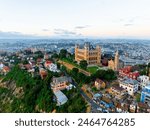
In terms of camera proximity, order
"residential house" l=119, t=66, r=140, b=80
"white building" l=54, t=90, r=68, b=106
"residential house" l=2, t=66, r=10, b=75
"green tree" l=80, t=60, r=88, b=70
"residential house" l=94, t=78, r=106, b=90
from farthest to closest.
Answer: "residential house" l=2, t=66, r=10, b=75, "green tree" l=80, t=60, r=88, b=70, "residential house" l=119, t=66, r=140, b=80, "residential house" l=94, t=78, r=106, b=90, "white building" l=54, t=90, r=68, b=106

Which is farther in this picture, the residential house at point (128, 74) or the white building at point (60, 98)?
the residential house at point (128, 74)

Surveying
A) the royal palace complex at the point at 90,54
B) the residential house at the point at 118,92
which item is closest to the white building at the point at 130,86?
the residential house at the point at 118,92

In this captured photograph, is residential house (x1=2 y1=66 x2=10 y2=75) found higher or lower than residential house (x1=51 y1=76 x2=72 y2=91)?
lower

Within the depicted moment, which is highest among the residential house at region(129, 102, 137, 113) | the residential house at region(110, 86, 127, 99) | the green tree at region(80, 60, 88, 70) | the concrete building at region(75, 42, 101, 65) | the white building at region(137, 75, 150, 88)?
the concrete building at region(75, 42, 101, 65)

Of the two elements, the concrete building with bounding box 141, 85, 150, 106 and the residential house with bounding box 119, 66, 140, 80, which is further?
the residential house with bounding box 119, 66, 140, 80

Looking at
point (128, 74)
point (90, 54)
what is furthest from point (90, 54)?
point (128, 74)

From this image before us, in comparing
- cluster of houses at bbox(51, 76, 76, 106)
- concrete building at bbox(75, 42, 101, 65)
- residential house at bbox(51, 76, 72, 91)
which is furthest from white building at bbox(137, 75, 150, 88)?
concrete building at bbox(75, 42, 101, 65)

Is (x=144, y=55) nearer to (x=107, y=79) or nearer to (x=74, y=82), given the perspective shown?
(x=107, y=79)

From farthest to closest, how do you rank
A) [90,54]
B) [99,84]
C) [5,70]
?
1. [5,70]
2. [90,54]
3. [99,84]

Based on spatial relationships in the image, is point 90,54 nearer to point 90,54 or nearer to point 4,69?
point 90,54

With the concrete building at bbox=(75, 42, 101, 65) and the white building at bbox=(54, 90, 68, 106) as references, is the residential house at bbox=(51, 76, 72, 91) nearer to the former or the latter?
the white building at bbox=(54, 90, 68, 106)

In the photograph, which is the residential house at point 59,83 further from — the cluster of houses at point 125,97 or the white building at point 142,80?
the white building at point 142,80
